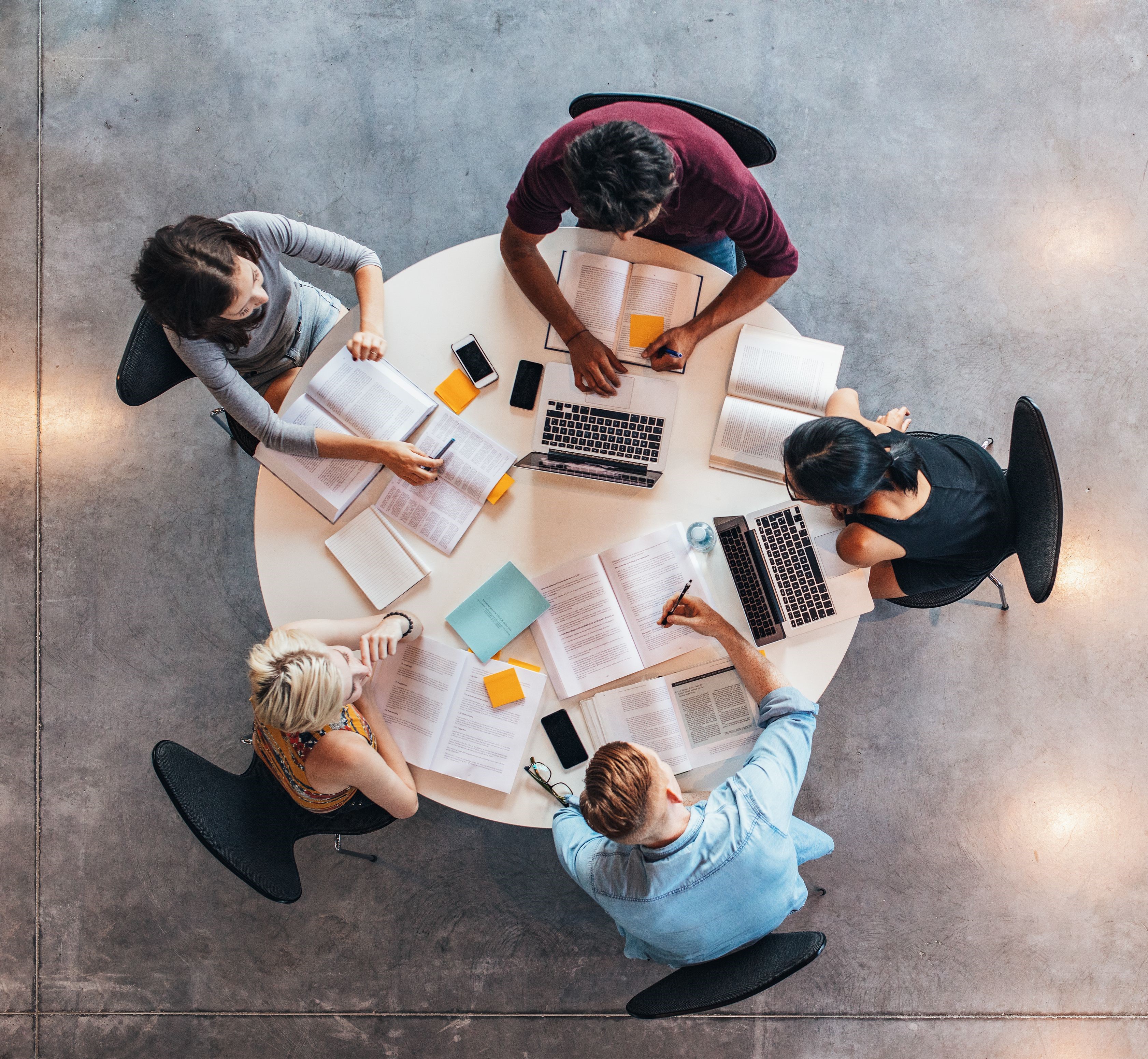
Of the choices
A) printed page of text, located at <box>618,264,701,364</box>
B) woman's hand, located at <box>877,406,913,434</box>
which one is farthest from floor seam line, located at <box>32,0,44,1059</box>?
woman's hand, located at <box>877,406,913,434</box>

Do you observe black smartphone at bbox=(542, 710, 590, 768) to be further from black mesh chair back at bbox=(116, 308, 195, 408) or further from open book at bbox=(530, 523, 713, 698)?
black mesh chair back at bbox=(116, 308, 195, 408)

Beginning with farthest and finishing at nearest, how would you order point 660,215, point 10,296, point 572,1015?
point 10,296 → point 572,1015 → point 660,215

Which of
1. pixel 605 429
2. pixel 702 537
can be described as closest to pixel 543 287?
pixel 605 429

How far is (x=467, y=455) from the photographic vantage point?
2.01 meters

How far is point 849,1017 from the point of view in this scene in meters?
2.71

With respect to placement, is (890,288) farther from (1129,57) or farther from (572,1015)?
(572,1015)

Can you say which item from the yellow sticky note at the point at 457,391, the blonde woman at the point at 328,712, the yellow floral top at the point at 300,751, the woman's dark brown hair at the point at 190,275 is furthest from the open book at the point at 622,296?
the yellow floral top at the point at 300,751

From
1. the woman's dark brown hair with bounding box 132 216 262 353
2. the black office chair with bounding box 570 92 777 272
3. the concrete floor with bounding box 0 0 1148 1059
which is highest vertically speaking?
the black office chair with bounding box 570 92 777 272

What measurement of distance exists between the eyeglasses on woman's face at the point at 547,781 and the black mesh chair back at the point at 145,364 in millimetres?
1354

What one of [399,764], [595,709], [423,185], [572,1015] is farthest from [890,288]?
[572,1015]

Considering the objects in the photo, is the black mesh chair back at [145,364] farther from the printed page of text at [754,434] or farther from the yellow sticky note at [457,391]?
the printed page of text at [754,434]

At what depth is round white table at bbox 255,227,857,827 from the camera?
6.58 feet

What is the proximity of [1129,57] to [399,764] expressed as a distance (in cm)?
363

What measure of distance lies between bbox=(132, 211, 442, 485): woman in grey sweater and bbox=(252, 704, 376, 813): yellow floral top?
2.11 feet
